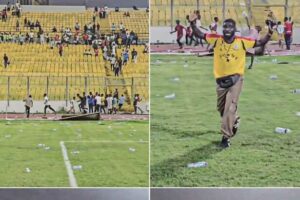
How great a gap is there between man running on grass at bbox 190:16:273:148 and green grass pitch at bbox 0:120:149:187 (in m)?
0.53

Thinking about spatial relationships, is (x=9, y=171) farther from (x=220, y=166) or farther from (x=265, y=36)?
(x=265, y=36)

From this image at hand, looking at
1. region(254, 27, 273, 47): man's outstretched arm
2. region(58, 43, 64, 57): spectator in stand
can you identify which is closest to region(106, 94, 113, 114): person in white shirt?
region(58, 43, 64, 57): spectator in stand

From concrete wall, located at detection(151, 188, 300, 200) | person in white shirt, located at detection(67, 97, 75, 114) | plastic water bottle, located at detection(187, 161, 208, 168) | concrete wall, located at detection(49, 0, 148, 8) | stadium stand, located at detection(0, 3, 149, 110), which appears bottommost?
concrete wall, located at detection(151, 188, 300, 200)

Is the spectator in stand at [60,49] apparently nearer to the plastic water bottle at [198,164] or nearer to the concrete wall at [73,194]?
the concrete wall at [73,194]

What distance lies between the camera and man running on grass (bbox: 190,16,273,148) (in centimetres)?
725

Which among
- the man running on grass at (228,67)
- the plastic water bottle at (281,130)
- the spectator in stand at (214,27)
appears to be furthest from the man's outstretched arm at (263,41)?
the plastic water bottle at (281,130)

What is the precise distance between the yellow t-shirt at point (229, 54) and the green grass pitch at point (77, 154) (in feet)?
2.06

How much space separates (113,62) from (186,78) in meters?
0.50

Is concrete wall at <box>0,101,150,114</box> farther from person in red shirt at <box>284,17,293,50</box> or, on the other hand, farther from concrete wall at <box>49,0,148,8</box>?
person in red shirt at <box>284,17,293,50</box>

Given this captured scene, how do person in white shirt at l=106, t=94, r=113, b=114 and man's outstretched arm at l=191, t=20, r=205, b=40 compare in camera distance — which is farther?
person in white shirt at l=106, t=94, r=113, b=114

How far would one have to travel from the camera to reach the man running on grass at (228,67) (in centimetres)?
725

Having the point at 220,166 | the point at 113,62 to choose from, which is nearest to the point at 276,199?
the point at 220,166

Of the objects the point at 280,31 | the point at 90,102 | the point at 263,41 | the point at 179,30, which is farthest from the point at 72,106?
the point at 280,31

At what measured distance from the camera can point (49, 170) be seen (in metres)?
7.29
